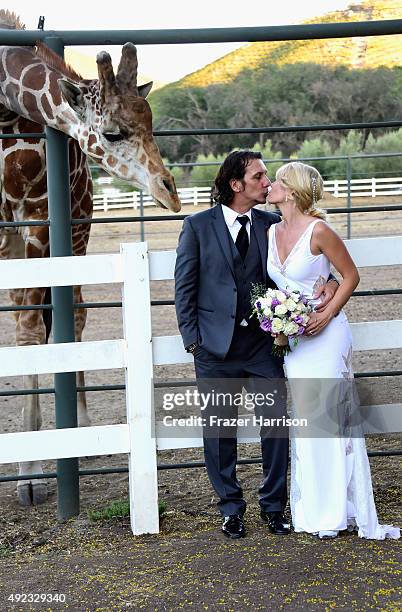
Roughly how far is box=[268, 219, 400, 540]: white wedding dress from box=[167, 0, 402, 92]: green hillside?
47.6m

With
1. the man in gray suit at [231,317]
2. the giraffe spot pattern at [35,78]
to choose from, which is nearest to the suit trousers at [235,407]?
the man in gray suit at [231,317]

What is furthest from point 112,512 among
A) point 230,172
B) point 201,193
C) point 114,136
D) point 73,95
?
point 201,193

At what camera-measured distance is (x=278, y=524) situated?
4.04m

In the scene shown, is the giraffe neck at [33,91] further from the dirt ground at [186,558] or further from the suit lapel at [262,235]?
the dirt ground at [186,558]

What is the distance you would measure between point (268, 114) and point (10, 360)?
46926 millimetres

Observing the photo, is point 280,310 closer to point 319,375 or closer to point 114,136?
point 319,375

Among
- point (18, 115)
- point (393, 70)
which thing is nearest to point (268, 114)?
point (393, 70)

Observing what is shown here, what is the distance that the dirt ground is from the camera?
133 inches

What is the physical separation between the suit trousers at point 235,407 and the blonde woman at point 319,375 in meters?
0.08

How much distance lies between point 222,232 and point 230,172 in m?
0.27

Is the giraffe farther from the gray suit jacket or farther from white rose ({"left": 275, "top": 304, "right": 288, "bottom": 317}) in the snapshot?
white rose ({"left": 275, "top": 304, "right": 288, "bottom": 317})

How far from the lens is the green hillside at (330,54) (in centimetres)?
5166

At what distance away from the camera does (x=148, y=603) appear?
3367mm

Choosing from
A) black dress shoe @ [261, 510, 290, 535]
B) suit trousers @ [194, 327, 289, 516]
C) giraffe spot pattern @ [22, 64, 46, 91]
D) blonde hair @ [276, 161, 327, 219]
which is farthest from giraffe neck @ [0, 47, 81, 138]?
black dress shoe @ [261, 510, 290, 535]
